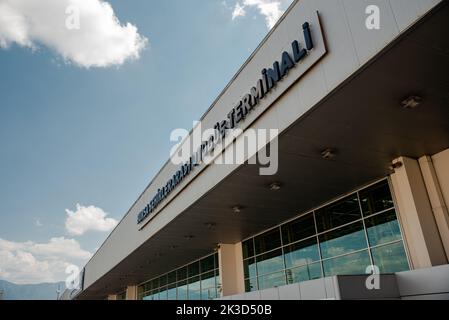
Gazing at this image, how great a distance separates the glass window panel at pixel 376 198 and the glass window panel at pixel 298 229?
2226 millimetres

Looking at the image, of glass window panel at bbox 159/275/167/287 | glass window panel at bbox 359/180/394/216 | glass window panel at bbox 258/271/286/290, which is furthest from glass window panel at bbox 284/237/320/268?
glass window panel at bbox 159/275/167/287

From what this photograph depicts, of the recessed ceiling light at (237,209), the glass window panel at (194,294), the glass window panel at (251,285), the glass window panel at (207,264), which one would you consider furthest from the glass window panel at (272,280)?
the glass window panel at (194,294)

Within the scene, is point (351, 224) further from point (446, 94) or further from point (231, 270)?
point (231, 270)

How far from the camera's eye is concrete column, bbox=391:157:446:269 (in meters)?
7.66

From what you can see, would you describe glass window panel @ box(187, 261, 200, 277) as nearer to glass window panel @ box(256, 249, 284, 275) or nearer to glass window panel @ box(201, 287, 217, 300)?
glass window panel @ box(201, 287, 217, 300)

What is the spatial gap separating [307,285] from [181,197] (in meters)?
4.99

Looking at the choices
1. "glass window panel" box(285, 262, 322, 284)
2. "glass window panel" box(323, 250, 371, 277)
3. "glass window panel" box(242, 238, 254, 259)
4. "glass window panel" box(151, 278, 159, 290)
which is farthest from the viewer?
"glass window panel" box(151, 278, 159, 290)

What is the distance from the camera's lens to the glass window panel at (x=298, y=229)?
39.3 feet

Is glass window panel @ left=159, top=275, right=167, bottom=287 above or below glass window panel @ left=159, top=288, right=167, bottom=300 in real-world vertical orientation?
above

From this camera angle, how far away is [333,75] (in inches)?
225

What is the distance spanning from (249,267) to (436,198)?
8737 millimetres

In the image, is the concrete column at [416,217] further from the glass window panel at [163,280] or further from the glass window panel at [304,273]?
the glass window panel at [163,280]

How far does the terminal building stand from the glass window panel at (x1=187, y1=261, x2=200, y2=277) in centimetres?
496
